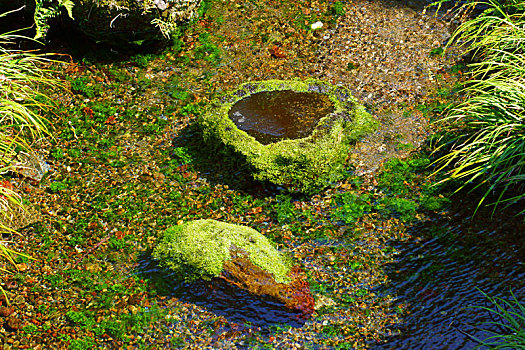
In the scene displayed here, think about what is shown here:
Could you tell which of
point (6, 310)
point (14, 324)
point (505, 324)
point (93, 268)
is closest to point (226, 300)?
point (93, 268)

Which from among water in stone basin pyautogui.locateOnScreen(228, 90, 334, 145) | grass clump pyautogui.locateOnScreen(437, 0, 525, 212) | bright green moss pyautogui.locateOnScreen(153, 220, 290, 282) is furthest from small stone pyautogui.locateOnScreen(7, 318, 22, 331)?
grass clump pyautogui.locateOnScreen(437, 0, 525, 212)

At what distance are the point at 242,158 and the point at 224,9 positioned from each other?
321 cm

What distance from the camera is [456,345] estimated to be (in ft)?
12.1

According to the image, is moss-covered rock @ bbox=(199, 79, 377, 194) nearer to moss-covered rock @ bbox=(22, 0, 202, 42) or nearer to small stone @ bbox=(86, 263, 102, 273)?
moss-covered rock @ bbox=(22, 0, 202, 42)

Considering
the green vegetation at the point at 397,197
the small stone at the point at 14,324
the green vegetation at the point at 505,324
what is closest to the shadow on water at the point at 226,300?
the small stone at the point at 14,324

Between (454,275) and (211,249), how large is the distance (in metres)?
2.06

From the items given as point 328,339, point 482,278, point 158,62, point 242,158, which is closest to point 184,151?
point 242,158

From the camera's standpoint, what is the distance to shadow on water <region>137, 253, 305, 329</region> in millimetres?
3982

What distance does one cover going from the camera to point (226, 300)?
4.10m

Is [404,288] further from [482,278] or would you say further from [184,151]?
[184,151]

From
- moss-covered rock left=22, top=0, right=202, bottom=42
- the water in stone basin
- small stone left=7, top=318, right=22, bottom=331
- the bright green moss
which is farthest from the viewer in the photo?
moss-covered rock left=22, top=0, right=202, bottom=42

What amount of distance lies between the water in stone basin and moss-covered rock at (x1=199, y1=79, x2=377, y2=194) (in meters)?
0.08

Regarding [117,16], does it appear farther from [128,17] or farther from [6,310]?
[6,310]

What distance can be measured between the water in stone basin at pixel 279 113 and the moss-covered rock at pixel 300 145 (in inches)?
3.2
